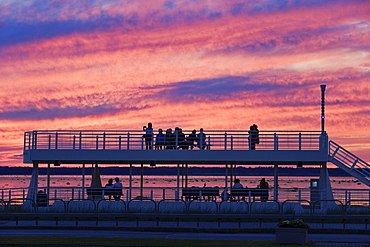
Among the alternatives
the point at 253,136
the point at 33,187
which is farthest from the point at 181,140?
the point at 33,187

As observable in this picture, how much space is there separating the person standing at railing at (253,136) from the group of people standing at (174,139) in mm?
2553

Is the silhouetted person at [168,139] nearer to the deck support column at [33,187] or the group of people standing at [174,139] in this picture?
the group of people standing at [174,139]

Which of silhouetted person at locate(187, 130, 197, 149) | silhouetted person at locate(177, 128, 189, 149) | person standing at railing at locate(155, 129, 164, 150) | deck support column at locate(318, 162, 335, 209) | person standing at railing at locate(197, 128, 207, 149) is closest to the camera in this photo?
deck support column at locate(318, 162, 335, 209)

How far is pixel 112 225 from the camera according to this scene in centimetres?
2845

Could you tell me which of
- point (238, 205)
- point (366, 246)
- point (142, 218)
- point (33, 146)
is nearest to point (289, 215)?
point (238, 205)

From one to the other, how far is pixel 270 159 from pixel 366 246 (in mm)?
15860

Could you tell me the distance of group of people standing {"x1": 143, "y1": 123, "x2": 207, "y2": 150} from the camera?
36.3 m

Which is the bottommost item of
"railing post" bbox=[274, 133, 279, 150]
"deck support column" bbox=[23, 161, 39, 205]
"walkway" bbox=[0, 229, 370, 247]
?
"walkway" bbox=[0, 229, 370, 247]

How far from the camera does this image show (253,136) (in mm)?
36906

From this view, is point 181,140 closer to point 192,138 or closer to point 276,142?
point 192,138

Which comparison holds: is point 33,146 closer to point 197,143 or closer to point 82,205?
point 82,205

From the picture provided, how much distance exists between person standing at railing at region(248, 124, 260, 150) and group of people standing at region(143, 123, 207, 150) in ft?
8.37

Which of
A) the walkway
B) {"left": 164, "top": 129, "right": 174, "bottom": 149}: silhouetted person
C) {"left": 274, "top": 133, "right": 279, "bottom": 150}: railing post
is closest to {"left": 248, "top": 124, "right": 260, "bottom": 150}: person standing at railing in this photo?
{"left": 274, "top": 133, "right": 279, "bottom": 150}: railing post

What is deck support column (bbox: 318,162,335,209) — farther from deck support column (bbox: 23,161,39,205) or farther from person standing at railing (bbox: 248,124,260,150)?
deck support column (bbox: 23,161,39,205)
